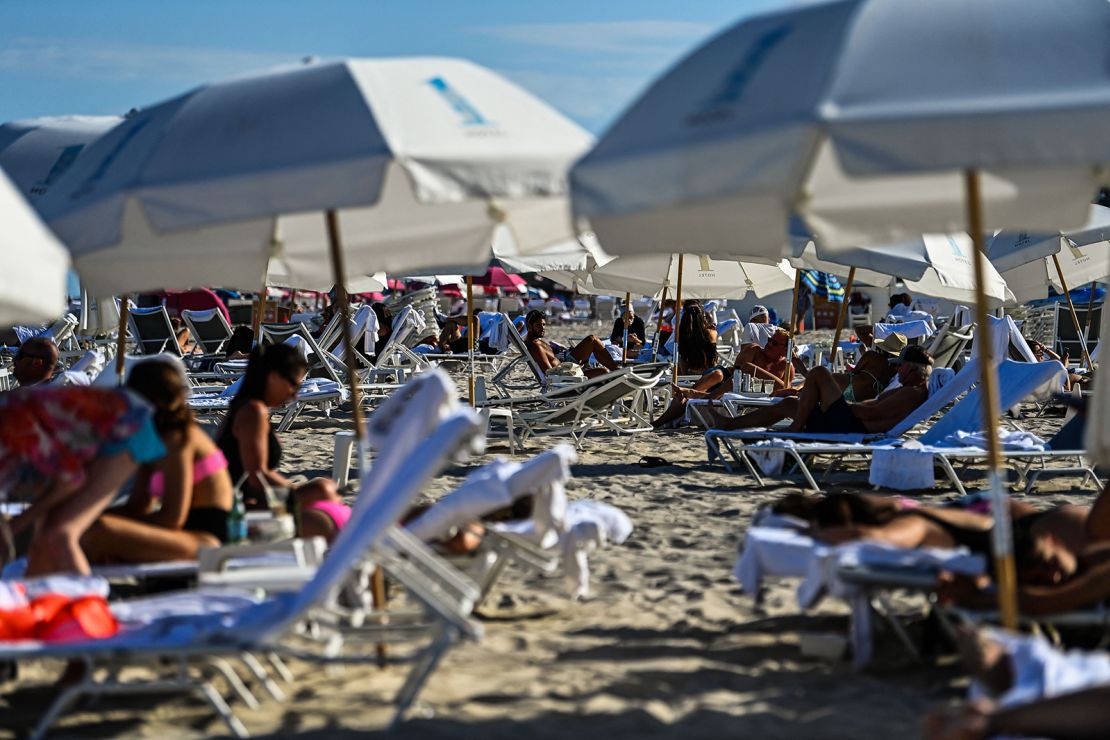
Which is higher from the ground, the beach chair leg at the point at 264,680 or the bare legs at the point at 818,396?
the bare legs at the point at 818,396

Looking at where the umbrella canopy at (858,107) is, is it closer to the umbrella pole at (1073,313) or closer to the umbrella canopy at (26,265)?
the umbrella canopy at (26,265)

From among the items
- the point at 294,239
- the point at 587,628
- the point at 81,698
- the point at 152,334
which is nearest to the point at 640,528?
the point at 587,628

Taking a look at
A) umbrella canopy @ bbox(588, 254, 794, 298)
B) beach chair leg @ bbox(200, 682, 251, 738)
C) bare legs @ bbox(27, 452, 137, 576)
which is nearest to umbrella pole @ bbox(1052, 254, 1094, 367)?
umbrella canopy @ bbox(588, 254, 794, 298)

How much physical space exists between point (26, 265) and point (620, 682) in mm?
2078

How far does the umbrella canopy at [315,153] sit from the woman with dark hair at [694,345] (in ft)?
24.5

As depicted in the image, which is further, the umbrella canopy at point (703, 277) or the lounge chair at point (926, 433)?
the umbrella canopy at point (703, 277)

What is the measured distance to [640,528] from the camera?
6.46 m

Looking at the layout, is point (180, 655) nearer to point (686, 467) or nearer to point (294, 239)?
point (294, 239)

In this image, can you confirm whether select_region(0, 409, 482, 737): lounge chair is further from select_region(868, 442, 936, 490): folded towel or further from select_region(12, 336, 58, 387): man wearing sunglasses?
select_region(868, 442, 936, 490): folded towel

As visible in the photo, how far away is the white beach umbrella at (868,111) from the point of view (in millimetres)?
2945

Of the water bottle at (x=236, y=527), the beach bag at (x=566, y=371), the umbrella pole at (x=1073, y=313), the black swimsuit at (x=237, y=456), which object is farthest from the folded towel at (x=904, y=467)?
the umbrella pole at (x=1073, y=313)

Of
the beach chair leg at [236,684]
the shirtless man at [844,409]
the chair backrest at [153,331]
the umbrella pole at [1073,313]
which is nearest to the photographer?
the beach chair leg at [236,684]

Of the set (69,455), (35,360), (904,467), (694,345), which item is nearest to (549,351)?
(694,345)

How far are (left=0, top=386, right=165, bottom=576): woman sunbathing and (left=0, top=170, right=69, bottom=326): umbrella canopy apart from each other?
382 mm
